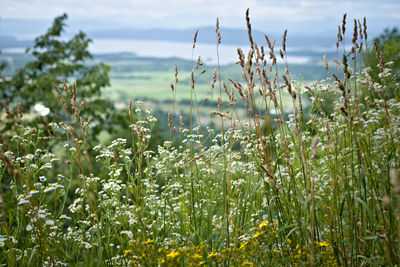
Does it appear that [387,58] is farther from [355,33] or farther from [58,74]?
[58,74]

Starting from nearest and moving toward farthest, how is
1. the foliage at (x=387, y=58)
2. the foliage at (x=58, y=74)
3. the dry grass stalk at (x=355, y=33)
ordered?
the dry grass stalk at (x=355, y=33)
the foliage at (x=387, y=58)
the foliage at (x=58, y=74)

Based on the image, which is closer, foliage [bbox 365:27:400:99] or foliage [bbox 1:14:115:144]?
foliage [bbox 365:27:400:99]

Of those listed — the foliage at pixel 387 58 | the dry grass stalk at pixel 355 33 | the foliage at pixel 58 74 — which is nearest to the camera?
the dry grass stalk at pixel 355 33

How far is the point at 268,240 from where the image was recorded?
171cm

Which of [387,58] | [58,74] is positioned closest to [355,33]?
[387,58]

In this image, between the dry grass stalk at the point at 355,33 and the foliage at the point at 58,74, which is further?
the foliage at the point at 58,74

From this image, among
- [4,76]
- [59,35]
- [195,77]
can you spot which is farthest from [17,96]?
[195,77]

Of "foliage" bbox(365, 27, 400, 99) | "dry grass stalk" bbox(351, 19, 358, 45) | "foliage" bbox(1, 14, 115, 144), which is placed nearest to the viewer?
"dry grass stalk" bbox(351, 19, 358, 45)

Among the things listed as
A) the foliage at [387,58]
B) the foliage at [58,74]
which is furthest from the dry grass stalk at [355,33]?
the foliage at [58,74]

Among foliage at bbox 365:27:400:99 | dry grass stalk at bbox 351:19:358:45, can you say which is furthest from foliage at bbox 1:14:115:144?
dry grass stalk at bbox 351:19:358:45

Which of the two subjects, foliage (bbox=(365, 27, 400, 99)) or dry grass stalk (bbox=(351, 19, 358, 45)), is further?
foliage (bbox=(365, 27, 400, 99))

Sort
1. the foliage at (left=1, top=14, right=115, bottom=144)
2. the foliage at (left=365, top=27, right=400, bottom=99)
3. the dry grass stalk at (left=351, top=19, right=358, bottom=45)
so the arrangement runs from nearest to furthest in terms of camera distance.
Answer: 1. the dry grass stalk at (left=351, top=19, right=358, bottom=45)
2. the foliage at (left=365, top=27, right=400, bottom=99)
3. the foliage at (left=1, top=14, right=115, bottom=144)

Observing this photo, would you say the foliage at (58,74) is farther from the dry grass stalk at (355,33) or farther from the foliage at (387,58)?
the dry grass stalk at (355,33)

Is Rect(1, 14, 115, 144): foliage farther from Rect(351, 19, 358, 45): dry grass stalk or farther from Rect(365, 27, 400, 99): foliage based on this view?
Rect(351, 19, 358, 45): dry grass stalk
